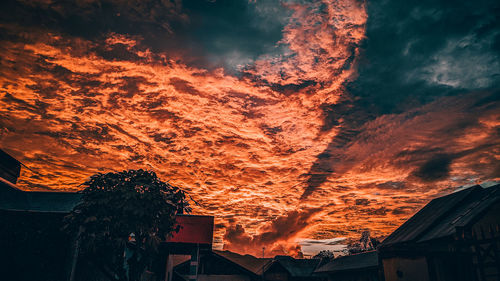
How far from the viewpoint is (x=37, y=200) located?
18.2 meters

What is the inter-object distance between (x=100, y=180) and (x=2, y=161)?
15.8 metres

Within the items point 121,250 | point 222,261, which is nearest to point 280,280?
point 222,261

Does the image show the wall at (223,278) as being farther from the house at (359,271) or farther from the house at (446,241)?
the house at (446,241)

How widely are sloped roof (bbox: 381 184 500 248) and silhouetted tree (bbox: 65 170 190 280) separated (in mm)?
14914

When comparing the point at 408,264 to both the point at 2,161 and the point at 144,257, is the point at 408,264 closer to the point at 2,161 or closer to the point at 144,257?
the point at 144,257

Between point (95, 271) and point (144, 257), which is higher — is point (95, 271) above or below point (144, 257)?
below

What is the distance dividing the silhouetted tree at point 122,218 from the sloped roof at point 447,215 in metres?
14.9

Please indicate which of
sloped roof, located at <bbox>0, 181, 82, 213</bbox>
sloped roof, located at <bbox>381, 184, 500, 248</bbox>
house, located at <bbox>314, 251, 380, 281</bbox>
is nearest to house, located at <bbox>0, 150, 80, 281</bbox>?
sloped roof, located at <bbox>0, 181, 82, 213</bbox>

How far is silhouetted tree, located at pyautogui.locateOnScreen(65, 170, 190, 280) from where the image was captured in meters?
12.3

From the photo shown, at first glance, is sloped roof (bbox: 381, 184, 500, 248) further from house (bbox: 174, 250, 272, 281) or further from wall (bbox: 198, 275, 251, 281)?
wall (bbox: 198, 275, 251, 281)

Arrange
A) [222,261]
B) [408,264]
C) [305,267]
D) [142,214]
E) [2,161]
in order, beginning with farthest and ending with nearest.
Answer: [305,267]
[222,261]
[2,161]
[408,264]
[142,214]

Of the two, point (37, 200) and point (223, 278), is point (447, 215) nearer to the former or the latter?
point (223, 278)

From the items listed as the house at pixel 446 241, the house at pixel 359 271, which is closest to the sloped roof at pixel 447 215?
the house at pixel 446 241

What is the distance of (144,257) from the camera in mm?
12781
